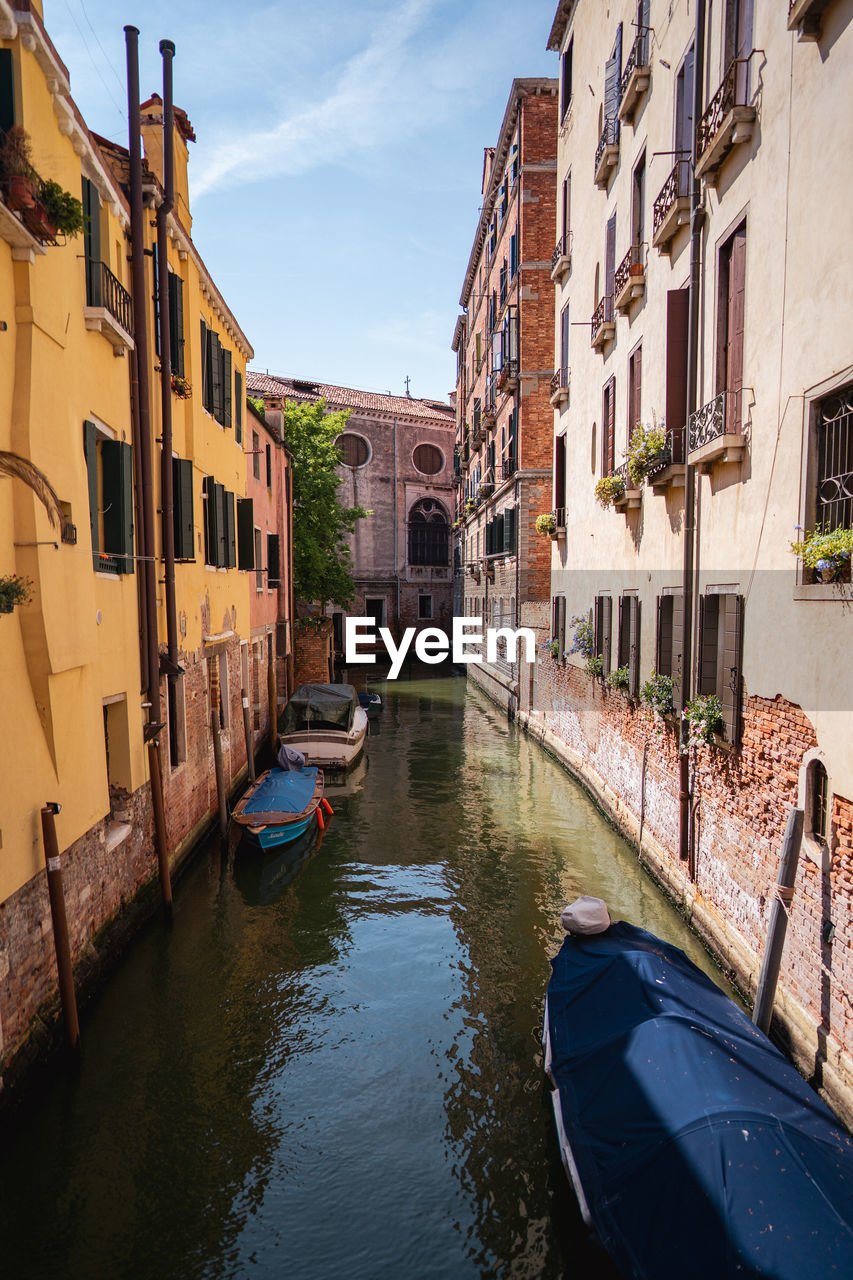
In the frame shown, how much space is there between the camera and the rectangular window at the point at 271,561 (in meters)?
17.4

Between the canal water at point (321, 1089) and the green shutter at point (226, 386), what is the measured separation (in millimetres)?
6587

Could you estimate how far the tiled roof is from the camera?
36.9 meters

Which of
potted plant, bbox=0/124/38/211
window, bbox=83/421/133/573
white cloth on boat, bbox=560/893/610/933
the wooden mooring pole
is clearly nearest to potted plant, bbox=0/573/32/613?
window, bbox=83/421/133/573

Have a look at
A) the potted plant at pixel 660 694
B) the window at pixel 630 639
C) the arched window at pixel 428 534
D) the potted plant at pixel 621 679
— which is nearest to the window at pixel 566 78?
the window at pixel 630 639

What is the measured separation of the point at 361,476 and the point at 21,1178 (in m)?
35.8

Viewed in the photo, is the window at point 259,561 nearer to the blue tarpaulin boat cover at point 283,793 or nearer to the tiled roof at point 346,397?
the blue tarpaulin boat cover at point 283,793

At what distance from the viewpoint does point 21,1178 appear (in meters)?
5.08

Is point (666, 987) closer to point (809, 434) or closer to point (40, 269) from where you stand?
point (809, 434)

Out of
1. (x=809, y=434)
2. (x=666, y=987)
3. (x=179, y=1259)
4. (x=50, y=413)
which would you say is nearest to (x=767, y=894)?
(x=666, y=987)

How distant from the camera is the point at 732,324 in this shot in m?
7.46

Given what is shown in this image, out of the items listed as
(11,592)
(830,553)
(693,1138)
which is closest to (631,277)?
(830,553)

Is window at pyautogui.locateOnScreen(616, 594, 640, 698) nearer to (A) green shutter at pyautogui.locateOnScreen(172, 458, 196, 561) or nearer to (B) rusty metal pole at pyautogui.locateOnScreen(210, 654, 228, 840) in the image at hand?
(B) rusty metal pole at pyautogui.locateOnScreen(210, 654, 228, 840)

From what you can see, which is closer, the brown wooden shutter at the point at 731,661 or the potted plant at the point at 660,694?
the brown wooden shutter at the point at 731,661

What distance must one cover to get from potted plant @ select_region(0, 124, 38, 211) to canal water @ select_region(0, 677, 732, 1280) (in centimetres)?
596
